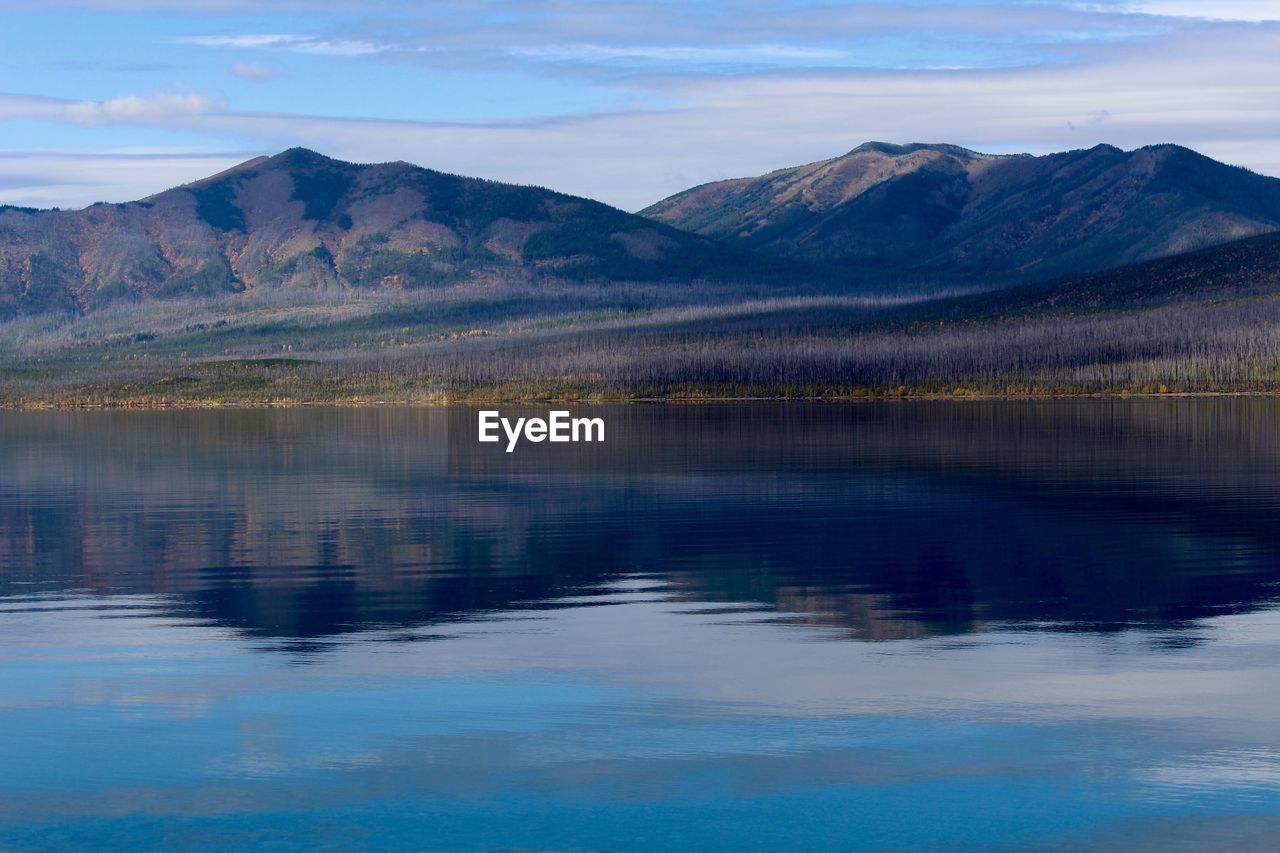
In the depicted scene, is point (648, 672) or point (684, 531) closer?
point (648, 672)

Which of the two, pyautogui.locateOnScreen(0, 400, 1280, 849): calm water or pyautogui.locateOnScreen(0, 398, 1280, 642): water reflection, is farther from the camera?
pyautogui.locateOnScreen(0, 398, 1280, 642): water reflection

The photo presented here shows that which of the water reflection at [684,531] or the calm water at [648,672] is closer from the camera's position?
the calm water at [648,672]

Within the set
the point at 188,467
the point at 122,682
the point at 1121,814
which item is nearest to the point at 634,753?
the point at 1121,814

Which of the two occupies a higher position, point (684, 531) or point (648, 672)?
point (684, 531)

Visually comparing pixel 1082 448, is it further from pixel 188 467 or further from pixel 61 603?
pixel 61 603
